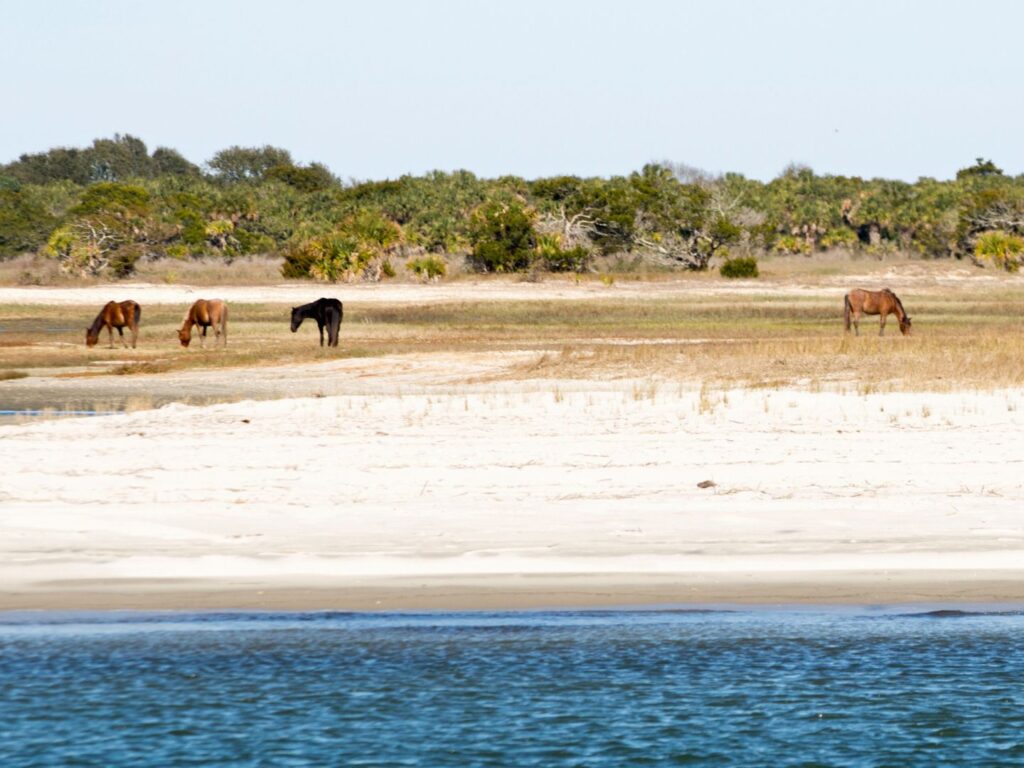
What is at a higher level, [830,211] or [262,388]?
[830,211]

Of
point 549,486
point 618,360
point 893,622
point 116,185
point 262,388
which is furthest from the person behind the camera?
point 116,185

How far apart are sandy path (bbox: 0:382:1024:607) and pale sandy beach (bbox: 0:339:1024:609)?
0.10ft

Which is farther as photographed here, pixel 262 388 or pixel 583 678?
pixel 262 388

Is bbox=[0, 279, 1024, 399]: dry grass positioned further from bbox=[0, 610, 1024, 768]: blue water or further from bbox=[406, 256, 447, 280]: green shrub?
bbox=[0, 610, 1024, 768]: blue water

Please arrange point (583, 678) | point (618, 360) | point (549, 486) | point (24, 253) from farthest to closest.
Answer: point (24, 253)
point (618, 360)
point (549, 486)
point (583, 678)

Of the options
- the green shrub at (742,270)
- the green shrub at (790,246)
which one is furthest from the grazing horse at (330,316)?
the green shrub at (790,246)

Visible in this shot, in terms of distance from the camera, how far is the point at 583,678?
8.69 metres

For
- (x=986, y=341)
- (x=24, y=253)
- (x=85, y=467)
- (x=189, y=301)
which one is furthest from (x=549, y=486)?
(x=24, y=253)

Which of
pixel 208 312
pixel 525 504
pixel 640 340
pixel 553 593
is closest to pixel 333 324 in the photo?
pixel 208 312

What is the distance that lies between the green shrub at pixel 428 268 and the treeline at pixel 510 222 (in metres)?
0.08

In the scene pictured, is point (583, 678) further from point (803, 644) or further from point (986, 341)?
point (986, 341)

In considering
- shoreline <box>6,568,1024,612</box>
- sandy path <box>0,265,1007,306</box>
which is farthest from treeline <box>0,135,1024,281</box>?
shoreline <box>6,568,1024,612</box>

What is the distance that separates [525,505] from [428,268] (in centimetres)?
4905

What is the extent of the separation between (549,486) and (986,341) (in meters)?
15.8
